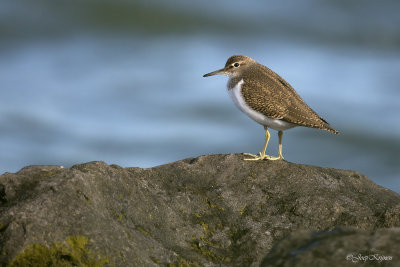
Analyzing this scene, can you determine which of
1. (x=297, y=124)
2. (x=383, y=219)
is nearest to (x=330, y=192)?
(x=383, y=219)

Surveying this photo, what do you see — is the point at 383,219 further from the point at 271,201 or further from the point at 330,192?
the point at 271,201

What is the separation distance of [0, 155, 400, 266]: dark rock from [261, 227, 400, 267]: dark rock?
Answer: 1.60m

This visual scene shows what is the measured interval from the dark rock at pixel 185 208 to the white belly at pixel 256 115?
1597 millimetres

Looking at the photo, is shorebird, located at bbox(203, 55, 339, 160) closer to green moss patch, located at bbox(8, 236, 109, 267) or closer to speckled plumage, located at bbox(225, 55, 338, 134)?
speckled plumage, located at bbox(225, 55, 338, 134)

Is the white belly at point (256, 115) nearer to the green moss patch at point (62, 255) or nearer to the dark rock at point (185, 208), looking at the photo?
the dark rock at point (185, 208)

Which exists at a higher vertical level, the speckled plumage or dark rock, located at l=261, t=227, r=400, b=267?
the speckled plumage

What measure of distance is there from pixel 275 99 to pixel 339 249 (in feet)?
18.1

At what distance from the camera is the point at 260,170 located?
740cm

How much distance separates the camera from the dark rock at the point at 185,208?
4934mm

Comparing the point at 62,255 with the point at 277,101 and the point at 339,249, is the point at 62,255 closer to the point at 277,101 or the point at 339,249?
the point at 339,249

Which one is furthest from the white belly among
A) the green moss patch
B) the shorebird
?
the green moss patch

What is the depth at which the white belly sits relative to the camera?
9.15 metres

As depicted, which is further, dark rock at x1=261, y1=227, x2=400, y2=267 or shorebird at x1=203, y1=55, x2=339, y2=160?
shorebird at x1=203, y1=55, x2=339, y2=160

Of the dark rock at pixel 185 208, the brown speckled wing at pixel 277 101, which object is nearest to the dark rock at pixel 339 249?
the dark rock at pixel 185 208
